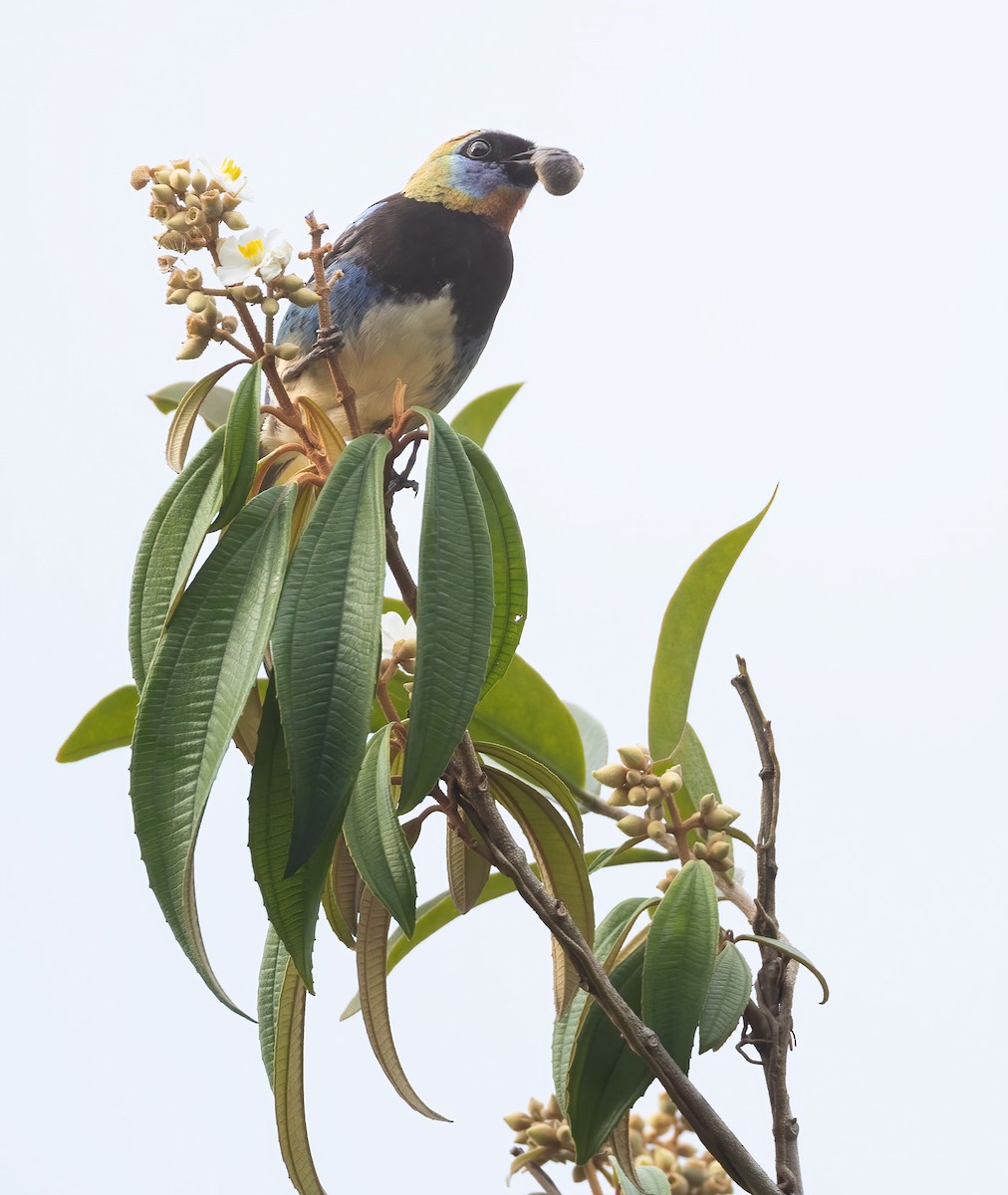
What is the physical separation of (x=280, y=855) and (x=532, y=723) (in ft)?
1.34

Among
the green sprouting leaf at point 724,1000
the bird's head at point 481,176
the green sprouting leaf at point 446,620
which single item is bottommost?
the green sprouting leaf at point 724,1000

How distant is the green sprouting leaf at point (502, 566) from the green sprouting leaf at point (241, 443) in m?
0.11

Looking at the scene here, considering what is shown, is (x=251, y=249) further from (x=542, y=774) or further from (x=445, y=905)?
(x=445, y=905)

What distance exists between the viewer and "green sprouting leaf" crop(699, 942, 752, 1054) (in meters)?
0.71

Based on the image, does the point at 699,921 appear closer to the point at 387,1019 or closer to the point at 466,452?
the point at 387,1019

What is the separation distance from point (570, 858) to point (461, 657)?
0.78 ft

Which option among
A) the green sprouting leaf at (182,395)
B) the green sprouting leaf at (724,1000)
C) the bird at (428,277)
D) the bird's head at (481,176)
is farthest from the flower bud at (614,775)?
the bird's head at (481,176)

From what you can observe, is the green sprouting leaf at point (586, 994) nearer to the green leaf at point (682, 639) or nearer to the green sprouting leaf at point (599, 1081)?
the green sprouting leaf at point (599, 1081)

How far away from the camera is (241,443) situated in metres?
0.66

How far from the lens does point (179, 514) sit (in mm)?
683

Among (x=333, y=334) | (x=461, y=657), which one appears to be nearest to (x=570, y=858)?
(x=461, y=657)

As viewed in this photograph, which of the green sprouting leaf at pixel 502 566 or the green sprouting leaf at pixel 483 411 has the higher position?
the green sprouting leaf at pixel 483 411

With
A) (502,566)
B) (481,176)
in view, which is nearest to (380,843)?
(502,566)

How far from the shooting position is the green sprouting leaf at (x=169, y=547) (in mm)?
659
